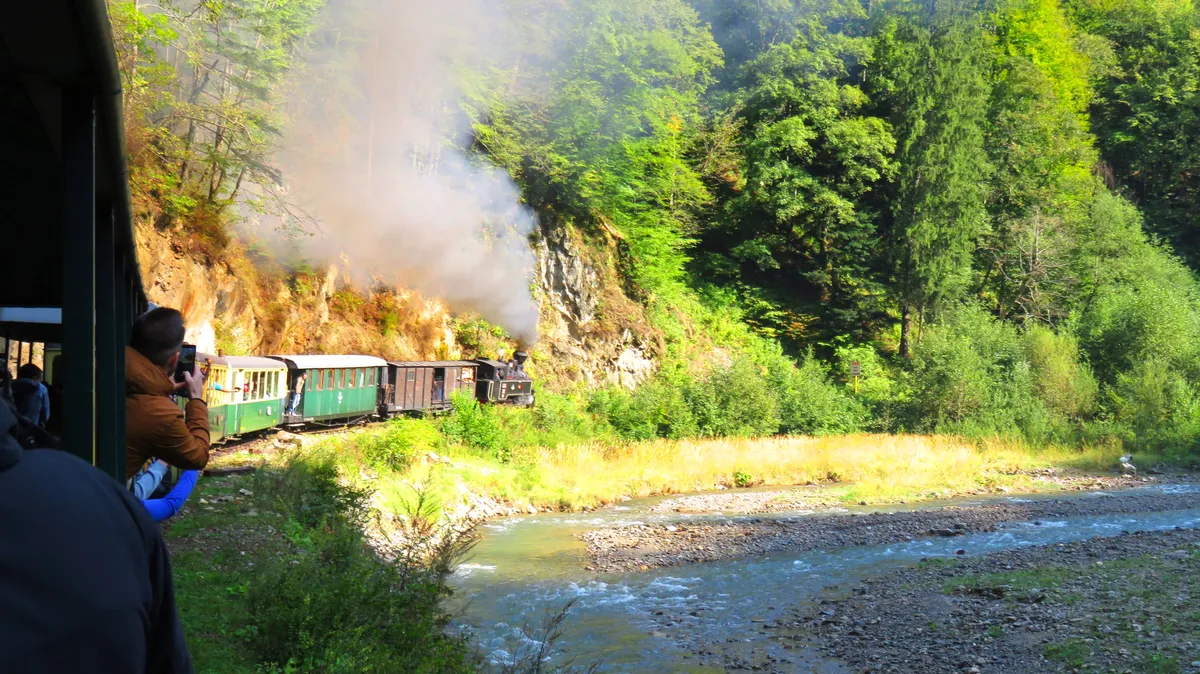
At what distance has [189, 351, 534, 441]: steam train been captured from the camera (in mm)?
18453

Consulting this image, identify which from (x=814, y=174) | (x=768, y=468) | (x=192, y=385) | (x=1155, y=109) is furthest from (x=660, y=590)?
(x=1155, y=109)

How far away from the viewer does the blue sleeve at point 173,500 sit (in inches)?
162

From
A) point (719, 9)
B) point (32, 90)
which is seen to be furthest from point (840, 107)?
point (32, 90)

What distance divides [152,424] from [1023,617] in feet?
39.9

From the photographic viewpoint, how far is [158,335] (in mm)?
4340

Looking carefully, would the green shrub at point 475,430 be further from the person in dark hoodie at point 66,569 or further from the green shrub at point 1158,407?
the green shrub at point 1158,407

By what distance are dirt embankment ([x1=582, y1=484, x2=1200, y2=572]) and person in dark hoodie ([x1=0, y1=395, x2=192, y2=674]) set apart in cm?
1533

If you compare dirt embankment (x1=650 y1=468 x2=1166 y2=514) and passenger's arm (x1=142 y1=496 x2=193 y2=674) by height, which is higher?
passenger's arm (x1=142 y1=496 x2=193 y2=674)

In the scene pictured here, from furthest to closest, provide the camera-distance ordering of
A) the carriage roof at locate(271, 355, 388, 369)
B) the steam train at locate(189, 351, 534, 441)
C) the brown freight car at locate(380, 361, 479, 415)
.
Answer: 1. the brown freight car at locate(380, 361, 479, 415)
2. the carriage roof at locate(271, 355, 388, 369)
3. the steam train at locate(189, 351, 534, 441)

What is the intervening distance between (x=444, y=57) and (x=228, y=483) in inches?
911

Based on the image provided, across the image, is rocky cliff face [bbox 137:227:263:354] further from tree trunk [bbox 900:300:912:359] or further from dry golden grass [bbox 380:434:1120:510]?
tree trunk [bbox 900:300:912:359]

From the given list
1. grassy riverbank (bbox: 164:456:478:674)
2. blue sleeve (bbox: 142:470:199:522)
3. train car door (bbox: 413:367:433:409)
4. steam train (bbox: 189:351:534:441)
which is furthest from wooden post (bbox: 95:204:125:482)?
train car door (bbox: 413:367:433:409)

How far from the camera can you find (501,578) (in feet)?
50.8

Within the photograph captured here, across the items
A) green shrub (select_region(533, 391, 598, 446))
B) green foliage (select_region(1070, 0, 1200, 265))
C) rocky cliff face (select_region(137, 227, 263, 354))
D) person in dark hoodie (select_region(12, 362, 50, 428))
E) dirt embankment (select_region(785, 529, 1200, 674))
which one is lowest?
dirt embankment (select_region(785, 529, 1200, 674))
